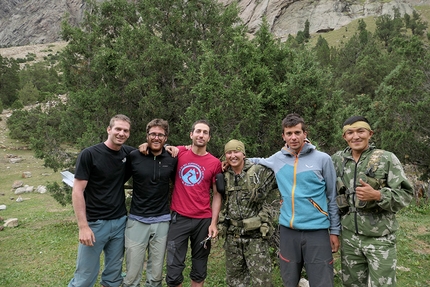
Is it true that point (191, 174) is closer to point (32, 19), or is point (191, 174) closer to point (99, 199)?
point (99, 199)

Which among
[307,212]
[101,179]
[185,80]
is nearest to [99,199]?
[101,179]

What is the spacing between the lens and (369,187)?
3.02 metres

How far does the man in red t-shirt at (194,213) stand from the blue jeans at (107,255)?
2.12 ft

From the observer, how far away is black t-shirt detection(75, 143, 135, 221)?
3.65 metres

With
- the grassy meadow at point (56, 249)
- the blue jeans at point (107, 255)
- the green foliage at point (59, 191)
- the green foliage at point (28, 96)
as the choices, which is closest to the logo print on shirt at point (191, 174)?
the blue jeans at point (107, 255)

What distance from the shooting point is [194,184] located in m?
3.88

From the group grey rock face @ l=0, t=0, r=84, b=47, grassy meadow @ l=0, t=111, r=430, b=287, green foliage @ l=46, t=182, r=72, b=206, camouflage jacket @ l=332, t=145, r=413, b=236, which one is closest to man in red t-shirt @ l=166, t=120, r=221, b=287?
camouflage jacket @ l=332, t=145, r=413, b=236

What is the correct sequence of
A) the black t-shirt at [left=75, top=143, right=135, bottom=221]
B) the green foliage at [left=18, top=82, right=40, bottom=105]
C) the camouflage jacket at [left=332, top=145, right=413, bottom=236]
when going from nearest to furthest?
the camouflage jacket at [left=332, top=145, right=413, bottom=236], the black t-shirt at [left=75, top=143, right=135, bottom=221], the green foliage at [left=18, top=82, right=40, bottom=105]

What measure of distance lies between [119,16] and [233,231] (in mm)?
6587

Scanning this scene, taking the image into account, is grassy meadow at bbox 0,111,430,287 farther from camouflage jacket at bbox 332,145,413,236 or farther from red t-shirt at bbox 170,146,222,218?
camouflage jacket at bbox 332,145,413,236

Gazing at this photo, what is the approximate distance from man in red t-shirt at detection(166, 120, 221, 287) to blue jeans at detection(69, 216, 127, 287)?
645 mm

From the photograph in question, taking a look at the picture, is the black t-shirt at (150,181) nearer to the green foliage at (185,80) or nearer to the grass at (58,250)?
the green foliage at (185,80)

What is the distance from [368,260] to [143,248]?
101 inches

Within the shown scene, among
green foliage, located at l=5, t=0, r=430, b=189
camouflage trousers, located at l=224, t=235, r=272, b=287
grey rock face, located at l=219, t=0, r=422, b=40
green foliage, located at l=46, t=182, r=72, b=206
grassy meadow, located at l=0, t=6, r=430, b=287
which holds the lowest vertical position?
grassy meadow, located at l=0, t=6, r=430, b=287
